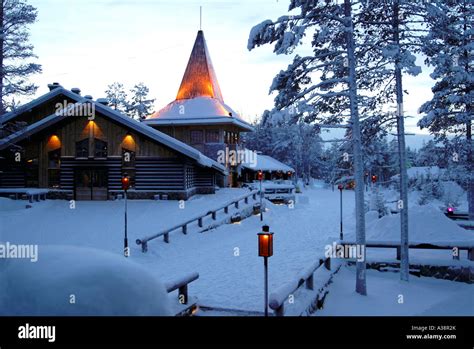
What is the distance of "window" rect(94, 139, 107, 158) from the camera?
2511cm

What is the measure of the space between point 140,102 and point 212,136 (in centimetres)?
2530

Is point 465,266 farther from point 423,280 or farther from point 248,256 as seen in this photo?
point 248,256

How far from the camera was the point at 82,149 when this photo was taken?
82.6 ft

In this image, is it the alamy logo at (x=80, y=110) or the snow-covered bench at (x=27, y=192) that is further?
the alamy logo at (x=80, y=110)

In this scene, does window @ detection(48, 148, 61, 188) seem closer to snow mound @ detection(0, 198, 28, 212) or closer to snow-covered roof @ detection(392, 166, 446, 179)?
snow mound @ detection(0, 198, 28, 212)

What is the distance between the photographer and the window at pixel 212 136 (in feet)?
108

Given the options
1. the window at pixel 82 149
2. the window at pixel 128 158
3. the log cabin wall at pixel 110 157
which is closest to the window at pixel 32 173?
the log cabin wall at pixel 110 157

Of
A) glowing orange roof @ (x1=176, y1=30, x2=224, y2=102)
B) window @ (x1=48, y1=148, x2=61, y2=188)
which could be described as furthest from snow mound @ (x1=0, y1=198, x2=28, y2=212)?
glowing orange roof @ (x1=176, y1=30, x2=224, y2=102)

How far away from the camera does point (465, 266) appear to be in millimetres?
A: 12773

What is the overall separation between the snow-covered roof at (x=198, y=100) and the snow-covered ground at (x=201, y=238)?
27.9 ft

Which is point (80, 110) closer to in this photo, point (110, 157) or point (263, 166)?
point (110, 157)

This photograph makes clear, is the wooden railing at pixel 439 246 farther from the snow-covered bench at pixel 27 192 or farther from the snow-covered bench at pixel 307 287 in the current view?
the snow-covered bench at pixel 27 192

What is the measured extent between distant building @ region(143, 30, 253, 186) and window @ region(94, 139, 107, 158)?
8241mm
